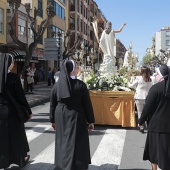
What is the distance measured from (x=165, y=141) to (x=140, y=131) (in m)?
3.85

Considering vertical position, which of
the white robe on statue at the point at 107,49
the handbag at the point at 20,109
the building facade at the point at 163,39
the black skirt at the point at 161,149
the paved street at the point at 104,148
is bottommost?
the paved street at the point at 104,148

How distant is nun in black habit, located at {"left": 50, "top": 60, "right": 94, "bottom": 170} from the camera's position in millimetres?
4336

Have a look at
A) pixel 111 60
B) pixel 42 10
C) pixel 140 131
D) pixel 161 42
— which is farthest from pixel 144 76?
pixel 161 42

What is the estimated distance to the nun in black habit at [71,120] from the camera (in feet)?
14.2

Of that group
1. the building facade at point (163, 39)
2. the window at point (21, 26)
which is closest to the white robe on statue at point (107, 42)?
the window at point (21, 26)

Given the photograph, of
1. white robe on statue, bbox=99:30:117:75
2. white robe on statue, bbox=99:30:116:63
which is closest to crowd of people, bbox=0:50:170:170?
white robe on statue, bbox=99:30:117:75

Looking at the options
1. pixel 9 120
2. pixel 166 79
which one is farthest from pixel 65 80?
pixel 166 79

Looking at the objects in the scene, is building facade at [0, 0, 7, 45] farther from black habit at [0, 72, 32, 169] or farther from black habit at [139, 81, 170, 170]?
black habit at [139, 81, 170, 170]

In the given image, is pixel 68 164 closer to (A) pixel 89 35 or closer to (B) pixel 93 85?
(B) pixel 93 85

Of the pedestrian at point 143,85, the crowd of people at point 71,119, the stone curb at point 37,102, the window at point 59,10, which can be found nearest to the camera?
the crowd of people at point 71,119

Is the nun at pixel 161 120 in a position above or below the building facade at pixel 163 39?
below

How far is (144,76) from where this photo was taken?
7.88 m

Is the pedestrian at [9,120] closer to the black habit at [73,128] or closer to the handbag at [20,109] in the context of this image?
the handbag at [20,109]

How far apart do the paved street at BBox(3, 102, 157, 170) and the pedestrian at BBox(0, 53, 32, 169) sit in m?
0.61
